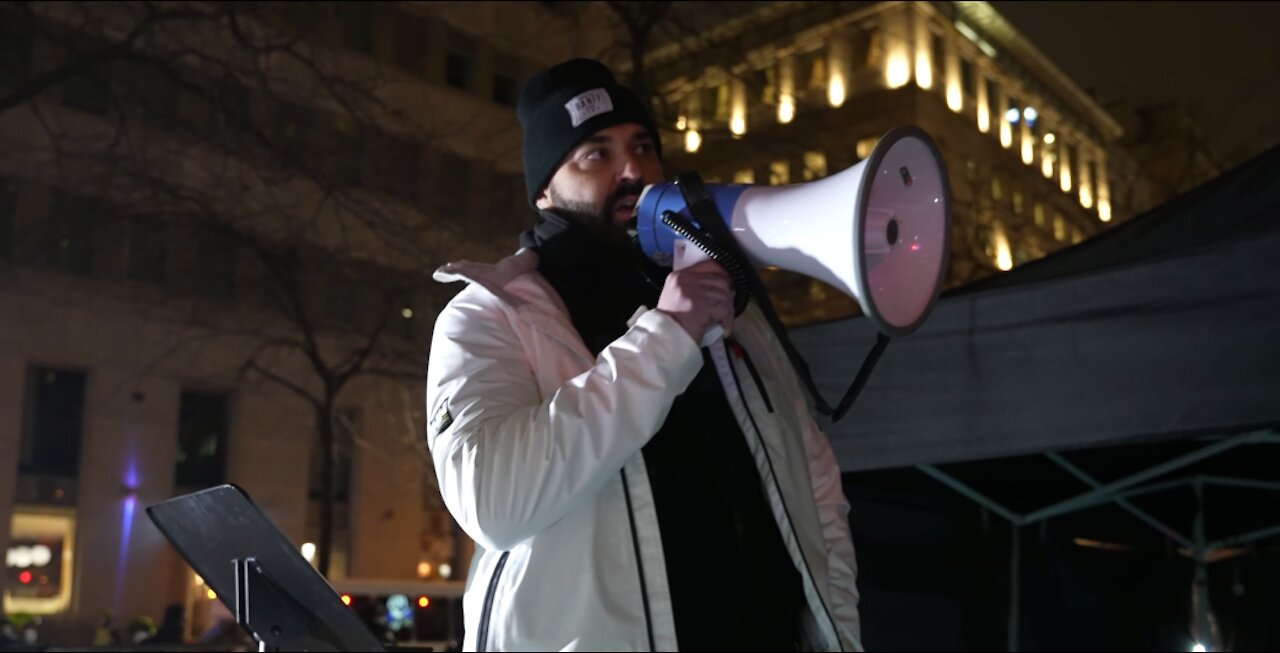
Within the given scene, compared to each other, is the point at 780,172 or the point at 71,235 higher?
the point at 71,235

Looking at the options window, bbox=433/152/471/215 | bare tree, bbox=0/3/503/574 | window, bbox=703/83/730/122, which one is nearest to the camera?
bare tree, bbox=0/3/503/574

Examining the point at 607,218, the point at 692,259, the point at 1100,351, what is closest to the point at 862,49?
the point at 1100,351

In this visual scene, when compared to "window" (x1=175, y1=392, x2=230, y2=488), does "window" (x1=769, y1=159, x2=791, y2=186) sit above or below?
above

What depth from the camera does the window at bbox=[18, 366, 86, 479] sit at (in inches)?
996

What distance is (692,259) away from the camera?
82.5 inches

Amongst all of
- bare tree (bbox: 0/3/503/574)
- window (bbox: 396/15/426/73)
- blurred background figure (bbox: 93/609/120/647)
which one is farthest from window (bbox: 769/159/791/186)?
blurred background figure (bbox: 93/609/120/647)

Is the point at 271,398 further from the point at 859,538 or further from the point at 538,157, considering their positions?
the point at 538,157

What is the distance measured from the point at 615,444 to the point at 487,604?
34 cm

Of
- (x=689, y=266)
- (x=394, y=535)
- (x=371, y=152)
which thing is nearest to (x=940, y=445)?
(x=689, y=266)

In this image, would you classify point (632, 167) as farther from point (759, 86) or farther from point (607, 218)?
point (759, 86)

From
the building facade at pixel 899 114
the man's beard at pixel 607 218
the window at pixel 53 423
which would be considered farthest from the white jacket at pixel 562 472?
the window at pixel 53 423

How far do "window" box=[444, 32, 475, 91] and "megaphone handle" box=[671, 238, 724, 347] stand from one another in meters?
28.8

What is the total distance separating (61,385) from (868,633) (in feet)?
79.4

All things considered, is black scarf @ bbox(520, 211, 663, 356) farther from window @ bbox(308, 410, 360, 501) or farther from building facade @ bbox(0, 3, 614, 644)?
window @ bbox(308, 410, 360, 501)
